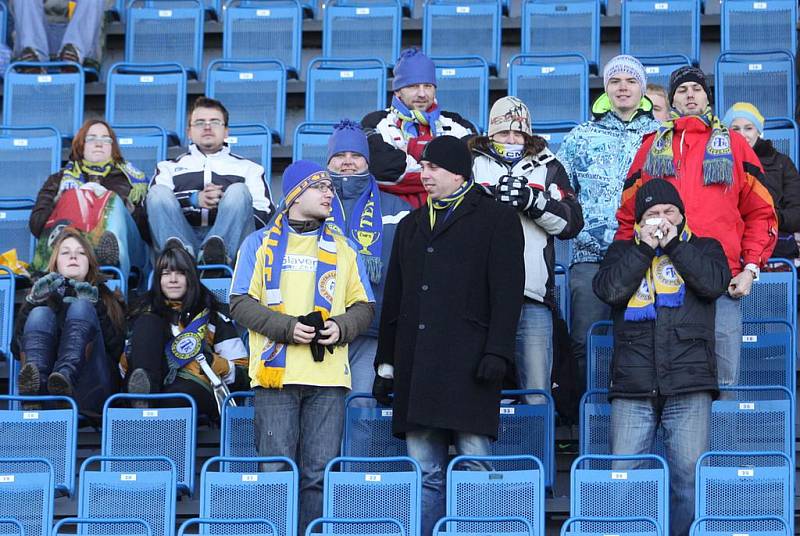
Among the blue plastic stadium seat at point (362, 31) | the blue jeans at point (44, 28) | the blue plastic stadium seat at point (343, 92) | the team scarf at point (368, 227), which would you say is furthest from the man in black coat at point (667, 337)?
the blue jeans at point (44, 28)

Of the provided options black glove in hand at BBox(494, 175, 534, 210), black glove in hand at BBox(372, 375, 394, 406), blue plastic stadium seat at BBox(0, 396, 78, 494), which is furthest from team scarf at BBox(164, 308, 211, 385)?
black glove in hand at BBox(494, 175, 534, 210)

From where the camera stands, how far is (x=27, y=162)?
34.1 feet

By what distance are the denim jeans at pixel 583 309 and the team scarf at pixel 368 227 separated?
1.02m

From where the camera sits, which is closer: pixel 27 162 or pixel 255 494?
pixel 255 494

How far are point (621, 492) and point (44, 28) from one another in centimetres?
616

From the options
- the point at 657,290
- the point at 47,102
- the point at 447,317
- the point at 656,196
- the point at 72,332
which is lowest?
the point at 72,332

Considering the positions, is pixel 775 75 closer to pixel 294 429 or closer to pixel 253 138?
pixel 253 138

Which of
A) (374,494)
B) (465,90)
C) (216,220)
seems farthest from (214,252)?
(465,90)

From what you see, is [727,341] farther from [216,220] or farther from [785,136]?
[216,220]

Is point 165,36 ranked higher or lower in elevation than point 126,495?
higher

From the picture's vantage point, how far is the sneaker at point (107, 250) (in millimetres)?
9062

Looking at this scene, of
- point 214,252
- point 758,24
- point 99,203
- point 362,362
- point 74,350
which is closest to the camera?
point 362,362

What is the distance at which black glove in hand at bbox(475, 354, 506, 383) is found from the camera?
7.20 m

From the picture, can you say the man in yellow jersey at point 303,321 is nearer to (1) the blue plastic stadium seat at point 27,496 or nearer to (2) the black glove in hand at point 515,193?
(2) the black glove in hand at point 515,193
